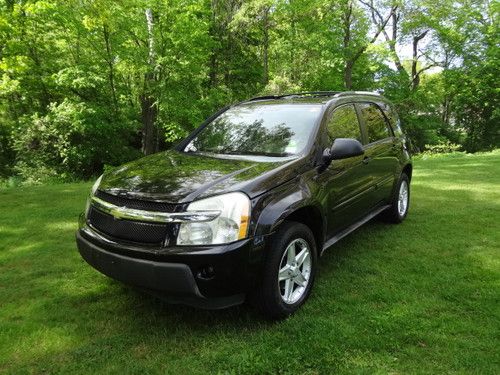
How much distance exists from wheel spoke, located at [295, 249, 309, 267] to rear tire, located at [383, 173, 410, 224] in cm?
250

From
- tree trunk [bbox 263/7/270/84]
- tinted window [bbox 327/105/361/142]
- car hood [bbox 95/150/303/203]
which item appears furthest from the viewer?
tree trunk [bbox 263/7/270/84]

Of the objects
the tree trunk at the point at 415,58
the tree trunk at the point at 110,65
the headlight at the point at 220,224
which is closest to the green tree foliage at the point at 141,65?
the tree trunk at the point at 110,65

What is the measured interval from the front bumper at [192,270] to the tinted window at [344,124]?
1.63m

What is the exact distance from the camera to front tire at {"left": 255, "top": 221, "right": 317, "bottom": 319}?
2984 mm

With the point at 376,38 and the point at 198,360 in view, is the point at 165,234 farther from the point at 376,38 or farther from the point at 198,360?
the point at 376,38

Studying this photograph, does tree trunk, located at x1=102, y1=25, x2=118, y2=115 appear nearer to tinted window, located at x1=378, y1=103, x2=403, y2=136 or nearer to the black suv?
tinted window, located at x1=378, y1=103, x2=403, y2=136

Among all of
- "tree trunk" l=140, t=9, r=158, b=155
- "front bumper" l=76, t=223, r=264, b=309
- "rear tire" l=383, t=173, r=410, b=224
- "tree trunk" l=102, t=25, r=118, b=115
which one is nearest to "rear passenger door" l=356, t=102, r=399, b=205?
"rear tire" l=383, t=173, r=410, b=224

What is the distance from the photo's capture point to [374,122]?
196 inches

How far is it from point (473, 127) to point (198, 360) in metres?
34.5

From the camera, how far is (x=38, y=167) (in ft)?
51.5

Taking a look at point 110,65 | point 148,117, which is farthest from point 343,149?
point 148,117

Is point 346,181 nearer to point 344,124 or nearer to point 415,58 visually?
point 344,124

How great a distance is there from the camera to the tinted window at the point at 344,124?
3993 millimetres

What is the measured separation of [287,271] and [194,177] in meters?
1.04
